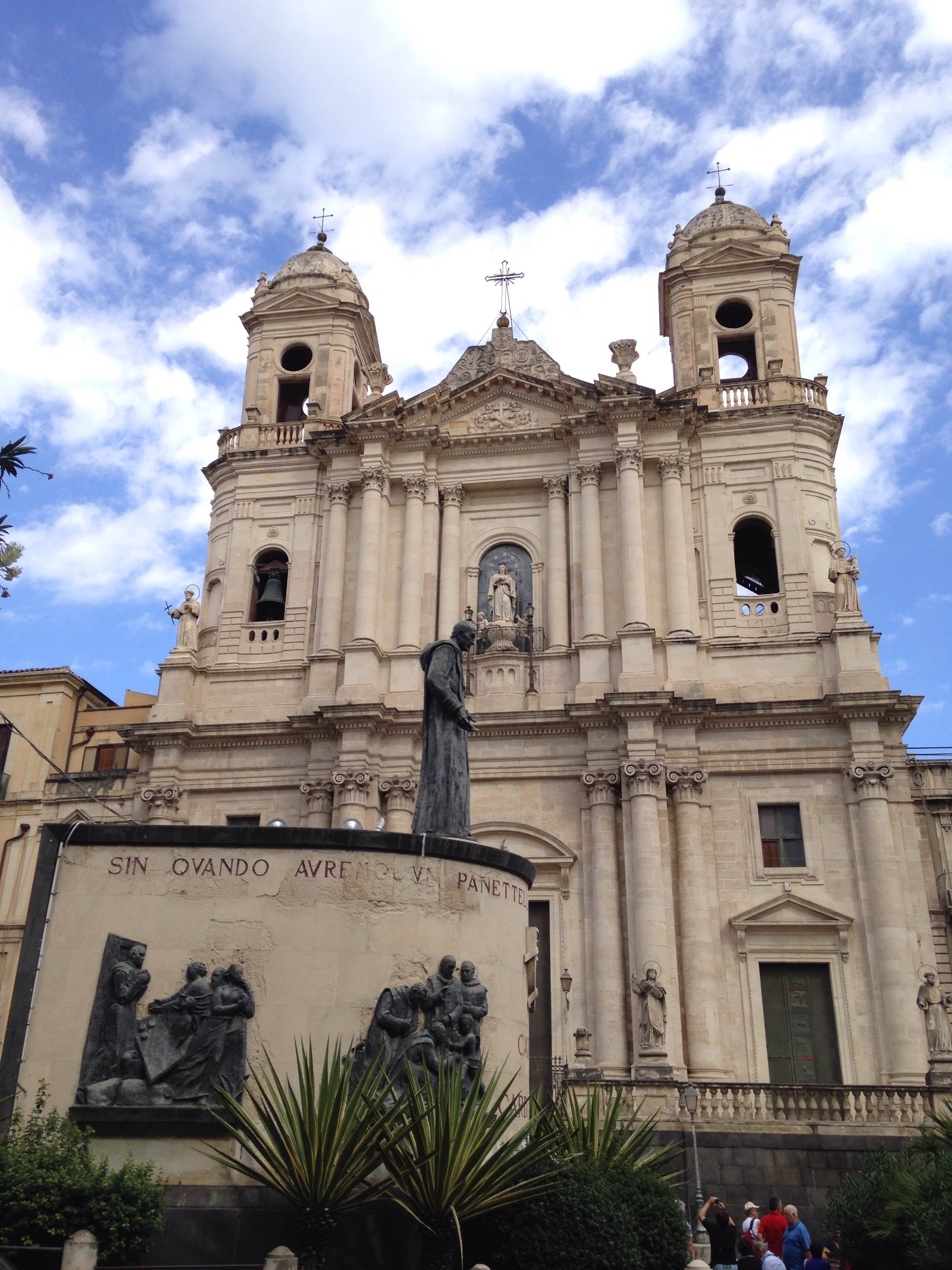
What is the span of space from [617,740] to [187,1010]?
1584cm

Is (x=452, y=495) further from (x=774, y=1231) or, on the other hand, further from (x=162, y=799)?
(x=774, y=1231)

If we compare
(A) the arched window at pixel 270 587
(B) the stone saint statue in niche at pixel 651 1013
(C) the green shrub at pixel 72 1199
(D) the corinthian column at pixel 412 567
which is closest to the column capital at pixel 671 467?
(D) the corinthian column at pixel 412 567

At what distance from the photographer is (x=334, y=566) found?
95.5 ft

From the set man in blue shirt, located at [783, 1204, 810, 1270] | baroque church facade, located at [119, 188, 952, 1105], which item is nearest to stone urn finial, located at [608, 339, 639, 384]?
baroque church facade, located at [119, 188, 952, 1105]

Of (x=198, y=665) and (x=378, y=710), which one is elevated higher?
(x=198, y=665)

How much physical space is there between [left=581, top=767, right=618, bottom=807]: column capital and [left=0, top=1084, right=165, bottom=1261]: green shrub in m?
16.2

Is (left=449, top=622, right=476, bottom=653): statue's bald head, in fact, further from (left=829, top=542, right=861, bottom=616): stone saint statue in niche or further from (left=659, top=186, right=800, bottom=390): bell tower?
(left=659, top=186, right=800, bottom=390): bell tower

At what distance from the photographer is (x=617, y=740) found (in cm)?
2548

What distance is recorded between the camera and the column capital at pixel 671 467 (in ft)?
92.9

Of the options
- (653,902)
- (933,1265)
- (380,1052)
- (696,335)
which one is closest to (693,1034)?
(653,902)

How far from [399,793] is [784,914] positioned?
27.1 ft

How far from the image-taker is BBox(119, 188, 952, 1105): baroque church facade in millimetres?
23469

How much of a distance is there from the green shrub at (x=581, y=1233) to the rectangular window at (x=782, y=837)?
14.7m

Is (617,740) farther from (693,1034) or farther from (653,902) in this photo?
(693,1034)
